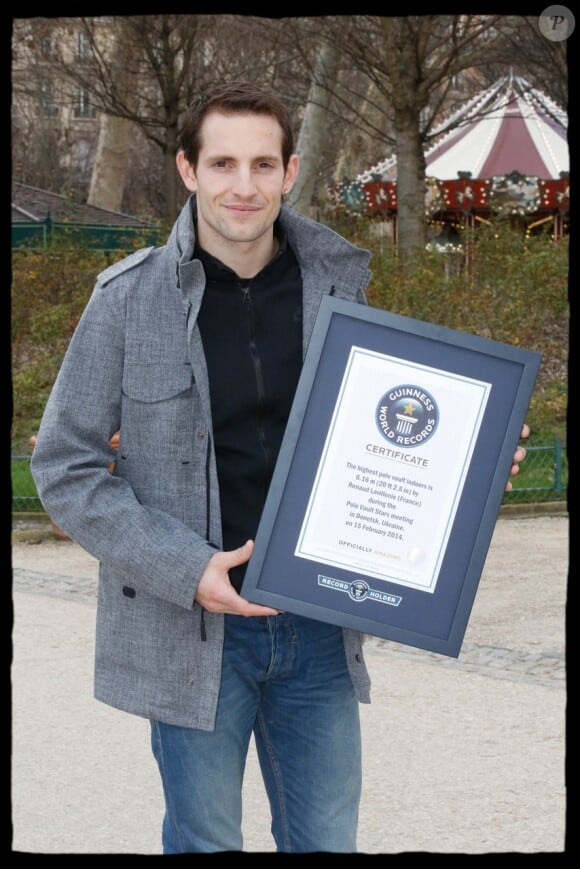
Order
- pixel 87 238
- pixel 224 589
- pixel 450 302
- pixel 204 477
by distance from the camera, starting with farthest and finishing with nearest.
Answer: pixel 87 238, pixel 450 302, pixel 204 477, pixel 224 589

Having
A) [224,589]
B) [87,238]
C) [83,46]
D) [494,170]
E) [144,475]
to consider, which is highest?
[83,46]

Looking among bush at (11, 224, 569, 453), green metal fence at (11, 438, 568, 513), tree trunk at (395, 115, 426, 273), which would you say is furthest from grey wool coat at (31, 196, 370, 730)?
tree trunk at (395, 115, 426, 273)

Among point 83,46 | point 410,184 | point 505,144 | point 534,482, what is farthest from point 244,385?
point 505,144

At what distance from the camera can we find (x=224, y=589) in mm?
2975

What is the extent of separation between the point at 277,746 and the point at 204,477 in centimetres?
68

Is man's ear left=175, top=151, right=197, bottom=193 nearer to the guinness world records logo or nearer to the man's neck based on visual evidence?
the man's neck

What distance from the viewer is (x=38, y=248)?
14.8 m

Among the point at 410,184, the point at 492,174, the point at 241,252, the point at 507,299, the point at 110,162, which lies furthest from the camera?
the point at 110,162

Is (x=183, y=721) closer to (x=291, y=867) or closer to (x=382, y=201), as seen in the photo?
(x=291, y=867)

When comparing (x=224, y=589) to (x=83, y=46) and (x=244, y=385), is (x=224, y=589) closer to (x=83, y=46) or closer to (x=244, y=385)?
(x=244, y=385)

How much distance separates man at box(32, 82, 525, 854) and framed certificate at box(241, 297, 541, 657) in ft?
0.32

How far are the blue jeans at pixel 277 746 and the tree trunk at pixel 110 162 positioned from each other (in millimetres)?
25162

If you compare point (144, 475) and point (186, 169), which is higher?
point (186, 169)

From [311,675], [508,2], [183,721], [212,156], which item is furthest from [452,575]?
[508,2]
